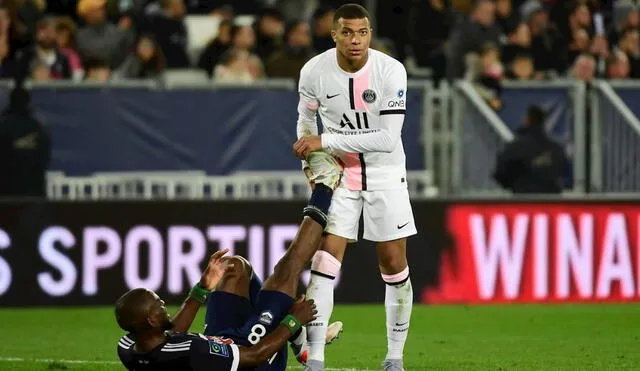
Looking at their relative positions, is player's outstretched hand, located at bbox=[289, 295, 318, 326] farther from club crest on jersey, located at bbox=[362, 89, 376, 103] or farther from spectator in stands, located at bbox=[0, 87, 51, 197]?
spectator in stands, located at bbox=[0, 87, 51, 197]

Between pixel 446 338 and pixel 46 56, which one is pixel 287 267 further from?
pixel 46 56

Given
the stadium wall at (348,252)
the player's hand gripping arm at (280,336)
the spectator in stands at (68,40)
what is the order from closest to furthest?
the player's hand gripping arm at (280,336), the stadium wall at (348,252), the spectator in stands at (68,40)

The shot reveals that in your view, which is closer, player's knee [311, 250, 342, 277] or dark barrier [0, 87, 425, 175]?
player's knee [311, 250, 342, 277]

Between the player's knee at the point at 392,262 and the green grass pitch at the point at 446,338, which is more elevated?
the player's knee at the point at 392,262

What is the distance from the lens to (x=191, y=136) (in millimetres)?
15641

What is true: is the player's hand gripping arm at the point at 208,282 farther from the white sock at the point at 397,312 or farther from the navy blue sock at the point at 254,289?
the white sock at the point at 397,312

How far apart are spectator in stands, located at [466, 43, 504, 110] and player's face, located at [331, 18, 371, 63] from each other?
23.3 feet

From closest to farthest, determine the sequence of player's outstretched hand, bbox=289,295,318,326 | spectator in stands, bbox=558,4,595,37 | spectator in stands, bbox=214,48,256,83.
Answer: player's outstretched hand, bbox=289,295,318,326 → spectator in stands, bbox=214,48,256,83 → spectator in stands, bbox=558,4,595,37

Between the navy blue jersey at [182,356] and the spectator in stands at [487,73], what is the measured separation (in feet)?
28.7

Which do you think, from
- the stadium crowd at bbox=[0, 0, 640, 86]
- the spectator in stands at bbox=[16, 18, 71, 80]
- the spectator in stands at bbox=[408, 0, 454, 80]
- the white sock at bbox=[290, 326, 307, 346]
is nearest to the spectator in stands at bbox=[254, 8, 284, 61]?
the stadium crowd at bbox=[0, 0, 640, 86]

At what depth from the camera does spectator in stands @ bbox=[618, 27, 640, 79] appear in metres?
18.2

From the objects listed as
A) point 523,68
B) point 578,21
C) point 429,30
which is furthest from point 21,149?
point 578,21

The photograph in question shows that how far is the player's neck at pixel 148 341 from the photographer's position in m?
7.59

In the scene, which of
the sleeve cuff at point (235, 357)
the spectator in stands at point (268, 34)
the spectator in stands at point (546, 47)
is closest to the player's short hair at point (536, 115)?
the spectator in stands at point (546, 47)
